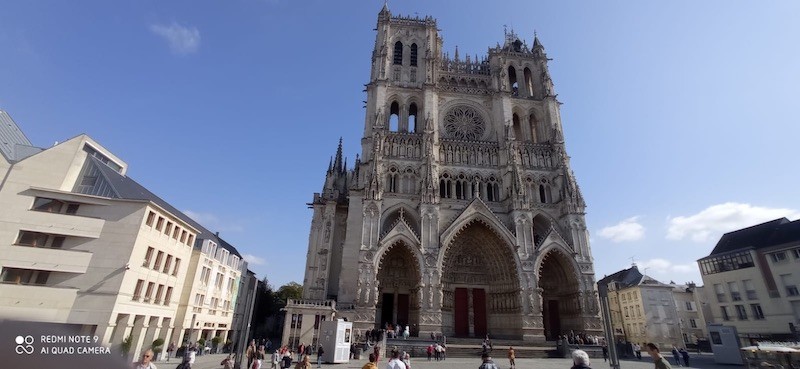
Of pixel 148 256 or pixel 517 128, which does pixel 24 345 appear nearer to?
pixel 148 256

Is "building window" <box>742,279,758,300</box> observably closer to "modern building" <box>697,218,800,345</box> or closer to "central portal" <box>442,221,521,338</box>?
"modern building" <box>697,218,800,345</box>

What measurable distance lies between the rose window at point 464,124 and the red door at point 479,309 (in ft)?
44.3

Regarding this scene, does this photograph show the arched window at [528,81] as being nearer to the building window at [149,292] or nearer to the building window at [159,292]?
the building window at [159,292]

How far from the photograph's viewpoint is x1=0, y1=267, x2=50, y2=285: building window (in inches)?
709

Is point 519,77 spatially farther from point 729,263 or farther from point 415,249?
point 729,263

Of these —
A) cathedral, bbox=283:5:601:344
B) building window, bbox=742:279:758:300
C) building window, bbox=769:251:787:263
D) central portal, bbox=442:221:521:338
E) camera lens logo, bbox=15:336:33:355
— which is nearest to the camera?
camera lens logo, bbox=15:336:33:355

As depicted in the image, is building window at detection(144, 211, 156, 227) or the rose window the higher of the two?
the rose window

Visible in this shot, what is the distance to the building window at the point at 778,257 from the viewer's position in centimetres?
2916

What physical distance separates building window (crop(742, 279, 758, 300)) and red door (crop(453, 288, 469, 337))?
78.5ft

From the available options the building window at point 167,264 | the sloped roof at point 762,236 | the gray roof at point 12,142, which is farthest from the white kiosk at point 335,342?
the sloped roof at point 762,236

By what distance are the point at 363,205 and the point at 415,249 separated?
16.5 ft

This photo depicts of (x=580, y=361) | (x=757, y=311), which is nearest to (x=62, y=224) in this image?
(x=580, y=361)

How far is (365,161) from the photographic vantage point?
30.7 meters

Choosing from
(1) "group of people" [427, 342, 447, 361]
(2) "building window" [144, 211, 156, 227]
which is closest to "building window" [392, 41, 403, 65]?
(2) "building window" [144, 211, 156, 227]
